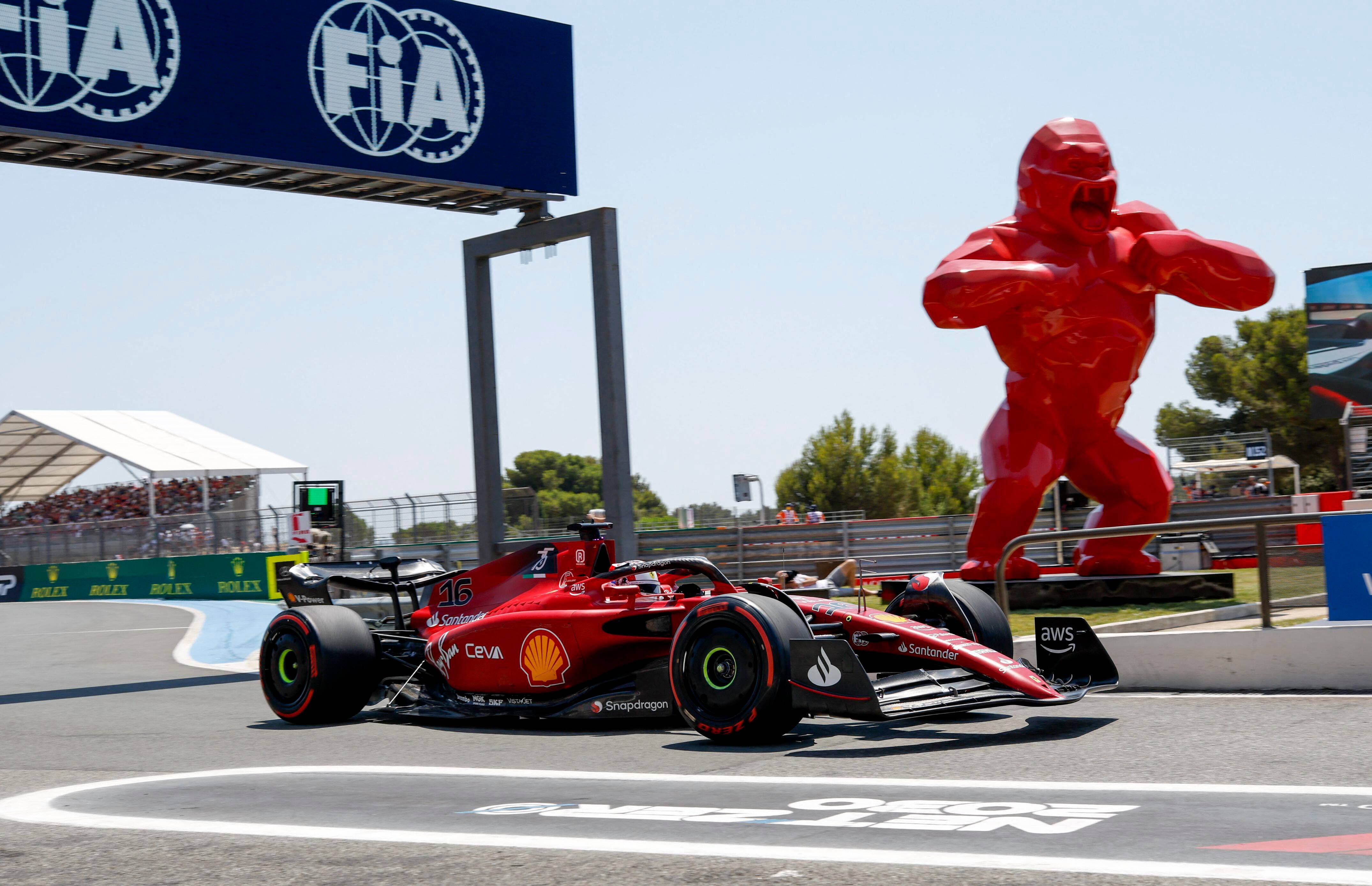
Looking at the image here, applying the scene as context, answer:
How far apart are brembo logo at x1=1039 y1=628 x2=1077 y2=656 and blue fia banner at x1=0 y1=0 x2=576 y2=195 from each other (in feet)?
Answer: 32.6

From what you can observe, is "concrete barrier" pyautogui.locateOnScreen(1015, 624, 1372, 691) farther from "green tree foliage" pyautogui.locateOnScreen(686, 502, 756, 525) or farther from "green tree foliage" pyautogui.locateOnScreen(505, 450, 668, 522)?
"green tree foliage" pyautogui.locateOnScreen(505, 450, 668, 522)


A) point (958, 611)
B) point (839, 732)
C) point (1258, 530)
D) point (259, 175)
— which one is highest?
point (259, 175)

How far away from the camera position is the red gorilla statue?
44.1 feet

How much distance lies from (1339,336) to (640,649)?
29.3 metres

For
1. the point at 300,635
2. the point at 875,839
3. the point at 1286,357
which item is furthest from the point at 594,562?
the point at 1286,357

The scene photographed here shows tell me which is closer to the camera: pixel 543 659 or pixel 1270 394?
pixel 543 659

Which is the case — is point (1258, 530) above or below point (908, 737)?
above

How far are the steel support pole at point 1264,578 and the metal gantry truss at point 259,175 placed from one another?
32.8 feet

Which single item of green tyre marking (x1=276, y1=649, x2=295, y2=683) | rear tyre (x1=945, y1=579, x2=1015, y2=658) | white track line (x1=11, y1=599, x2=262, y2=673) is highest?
rear tyre (x1=945, y1=579, x2=1015, y2=658)

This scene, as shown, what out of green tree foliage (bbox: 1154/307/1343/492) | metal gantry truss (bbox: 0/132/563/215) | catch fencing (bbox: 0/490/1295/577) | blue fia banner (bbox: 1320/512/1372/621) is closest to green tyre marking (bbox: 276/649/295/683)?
metal gantry truss (bbox: 0/132/563/215)

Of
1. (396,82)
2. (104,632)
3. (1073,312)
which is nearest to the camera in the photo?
(1073,312)

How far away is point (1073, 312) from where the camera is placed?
1389 centimetres

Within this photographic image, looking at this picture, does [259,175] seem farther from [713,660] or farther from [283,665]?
[713,660]

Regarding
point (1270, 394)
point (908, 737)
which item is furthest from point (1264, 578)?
point (1270, 394)
